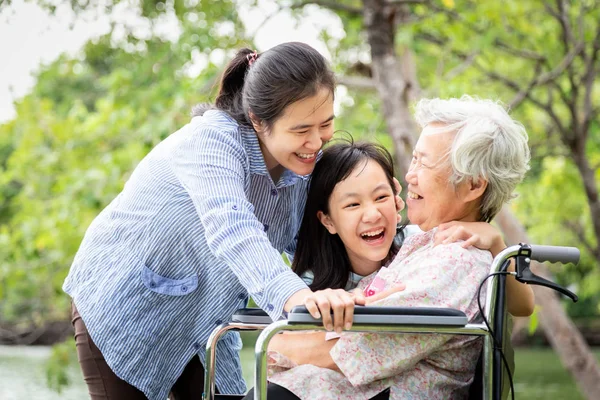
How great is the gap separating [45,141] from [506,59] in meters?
4.51

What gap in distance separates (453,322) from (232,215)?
53 cm

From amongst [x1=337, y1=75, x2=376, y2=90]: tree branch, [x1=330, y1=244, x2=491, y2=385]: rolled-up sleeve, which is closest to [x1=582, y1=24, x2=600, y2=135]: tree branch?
[x1=337, y1=75, x2=376, y2=90]: tree branch

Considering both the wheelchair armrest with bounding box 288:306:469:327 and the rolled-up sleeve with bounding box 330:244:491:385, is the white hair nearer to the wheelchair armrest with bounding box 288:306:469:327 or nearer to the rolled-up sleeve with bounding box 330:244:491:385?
the rolled-up sleeve with bounding box 330:244:491:385

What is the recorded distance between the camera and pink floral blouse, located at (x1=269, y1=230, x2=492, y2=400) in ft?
6.31

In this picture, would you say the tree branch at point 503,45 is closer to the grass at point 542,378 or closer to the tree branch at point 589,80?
the tree branch at point 589,80

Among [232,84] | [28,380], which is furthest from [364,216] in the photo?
[28,380]

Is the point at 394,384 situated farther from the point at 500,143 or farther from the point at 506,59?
the point at 506,59

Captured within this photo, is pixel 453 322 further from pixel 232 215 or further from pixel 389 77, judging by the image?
pixel 389 77

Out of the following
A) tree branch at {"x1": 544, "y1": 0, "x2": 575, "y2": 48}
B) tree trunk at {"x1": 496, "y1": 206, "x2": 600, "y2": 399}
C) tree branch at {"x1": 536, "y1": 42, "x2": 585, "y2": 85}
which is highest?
tree branch at {"x1": 544, "y1": 0, "x2": 575, "y2": 48}

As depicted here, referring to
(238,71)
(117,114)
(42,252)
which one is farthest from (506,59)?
(238,71)

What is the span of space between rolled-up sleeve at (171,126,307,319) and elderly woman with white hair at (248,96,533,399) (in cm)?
22

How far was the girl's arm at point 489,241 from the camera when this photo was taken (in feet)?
6.82

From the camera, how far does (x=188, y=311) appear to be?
2379mm

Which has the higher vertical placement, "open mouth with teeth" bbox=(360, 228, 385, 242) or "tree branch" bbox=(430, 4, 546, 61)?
"tree branch" bbox=(430, 4, 546, 61)
